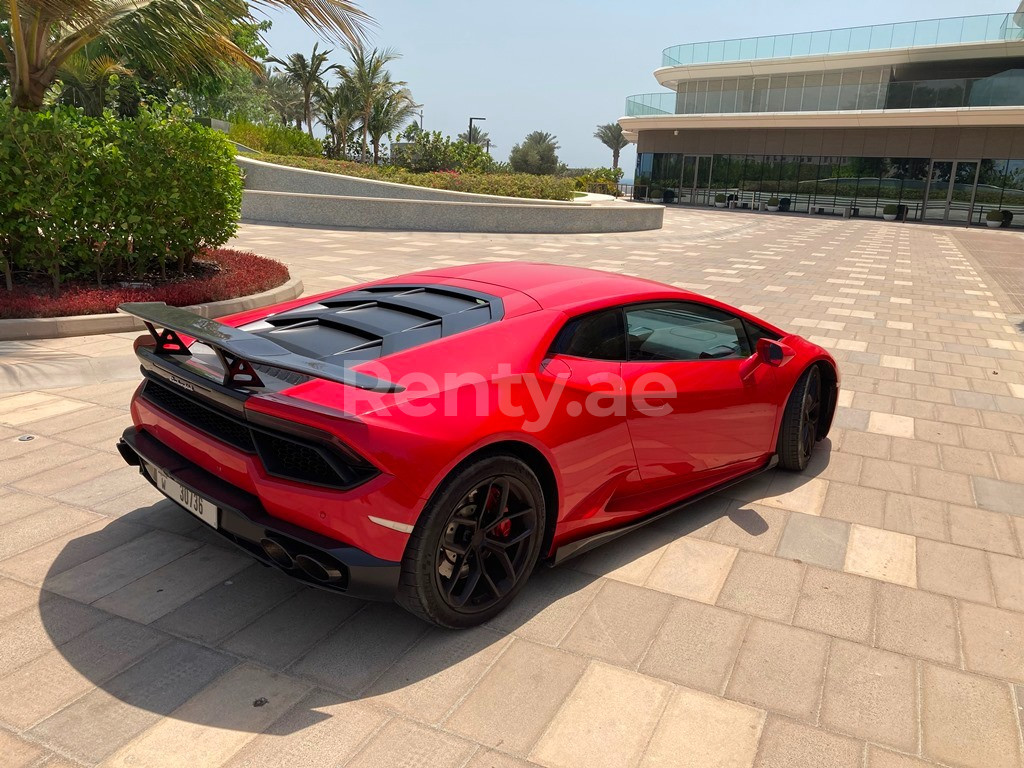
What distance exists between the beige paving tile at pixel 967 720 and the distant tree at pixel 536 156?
56.7m

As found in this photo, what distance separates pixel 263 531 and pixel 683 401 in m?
2.07

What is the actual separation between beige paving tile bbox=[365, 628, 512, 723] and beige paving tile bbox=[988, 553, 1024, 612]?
92.5 inches

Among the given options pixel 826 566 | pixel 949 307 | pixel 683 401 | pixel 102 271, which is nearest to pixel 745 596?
pixel 826 566

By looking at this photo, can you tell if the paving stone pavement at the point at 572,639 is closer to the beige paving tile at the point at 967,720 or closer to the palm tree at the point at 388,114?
the beige paving tile at the point at 967,720

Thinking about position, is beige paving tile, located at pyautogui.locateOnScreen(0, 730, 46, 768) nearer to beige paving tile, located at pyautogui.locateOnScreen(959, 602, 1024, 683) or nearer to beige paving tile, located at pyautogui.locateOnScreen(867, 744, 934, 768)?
beige paving tile, located at pyautogui.locateOnScreen(867, 744, 934, 768)

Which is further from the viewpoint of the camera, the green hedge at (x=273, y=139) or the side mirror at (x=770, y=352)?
the green hedge at (x=273, y=139)

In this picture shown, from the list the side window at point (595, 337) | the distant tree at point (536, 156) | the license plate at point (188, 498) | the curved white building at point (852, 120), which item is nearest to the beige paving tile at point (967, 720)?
the side window at point (595, 337)

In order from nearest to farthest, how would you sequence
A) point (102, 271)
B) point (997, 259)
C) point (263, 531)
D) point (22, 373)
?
point (263, 531)
point (22, 373)
point (102, 271)
point (997, 259)

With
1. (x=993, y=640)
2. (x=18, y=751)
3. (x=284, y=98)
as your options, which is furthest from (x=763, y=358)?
(x=284, y=98)

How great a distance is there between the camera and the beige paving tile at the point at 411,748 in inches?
94.7

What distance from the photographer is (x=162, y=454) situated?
129 inches

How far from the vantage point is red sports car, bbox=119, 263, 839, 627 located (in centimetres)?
267

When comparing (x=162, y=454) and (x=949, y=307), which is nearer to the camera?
(x=162, y=454)

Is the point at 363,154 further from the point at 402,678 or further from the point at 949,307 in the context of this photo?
the point at 402,678
